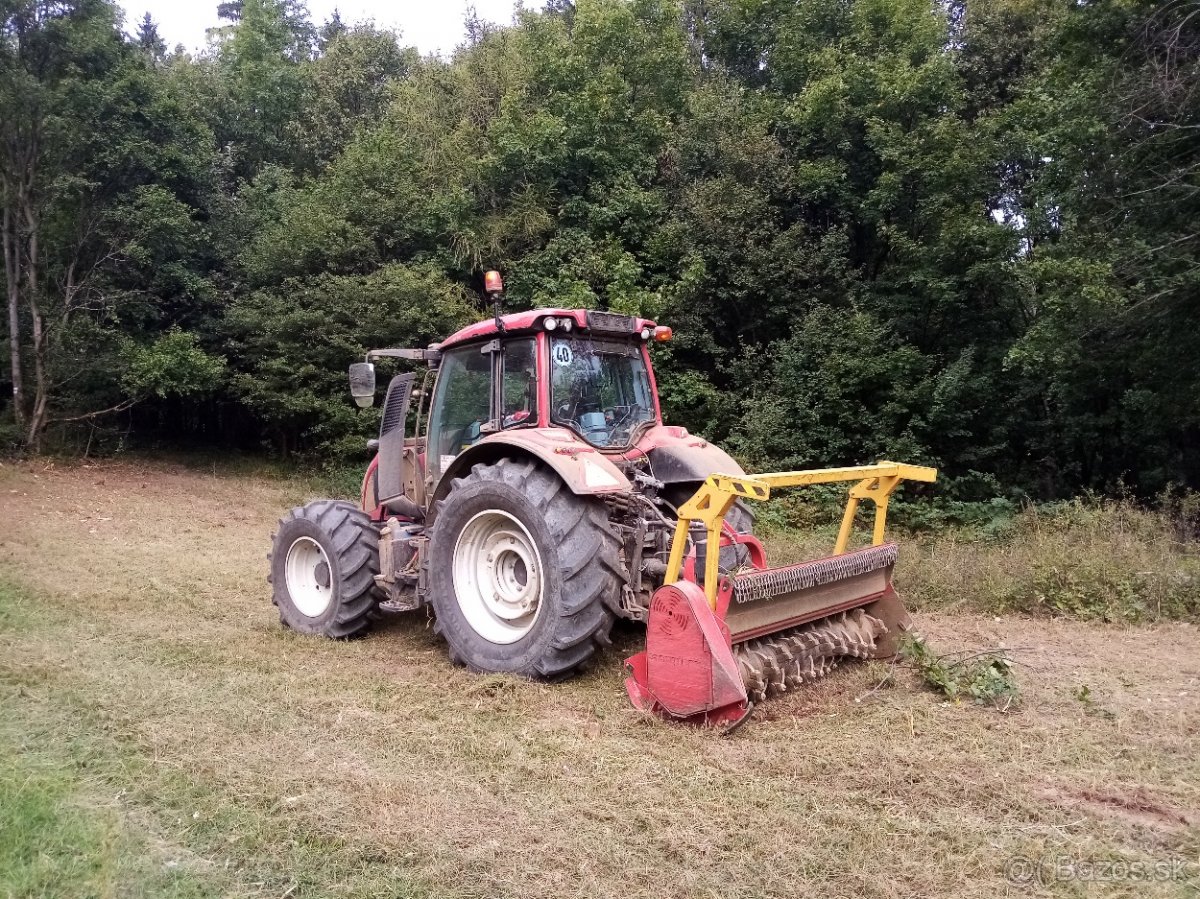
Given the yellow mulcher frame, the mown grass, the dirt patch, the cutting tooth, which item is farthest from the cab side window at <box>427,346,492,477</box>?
the mown grass

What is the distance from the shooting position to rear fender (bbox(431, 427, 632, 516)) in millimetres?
4285

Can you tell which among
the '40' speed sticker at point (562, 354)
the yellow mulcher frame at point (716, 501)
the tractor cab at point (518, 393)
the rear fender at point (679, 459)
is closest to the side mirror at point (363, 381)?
the tractor cab at point (518, 393)

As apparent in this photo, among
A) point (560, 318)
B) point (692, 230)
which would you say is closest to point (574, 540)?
point (560, 318)

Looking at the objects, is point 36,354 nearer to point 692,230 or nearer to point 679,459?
point 692,230

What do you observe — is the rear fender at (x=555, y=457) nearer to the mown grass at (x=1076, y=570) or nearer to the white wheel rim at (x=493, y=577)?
the white wheel rim at (x=493, y=577)

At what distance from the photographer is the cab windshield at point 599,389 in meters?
5.00

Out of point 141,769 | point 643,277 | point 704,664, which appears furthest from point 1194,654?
point 643,277

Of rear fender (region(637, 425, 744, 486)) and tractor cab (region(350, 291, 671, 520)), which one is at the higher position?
tractor cab (region(350, 291, 671, 520))

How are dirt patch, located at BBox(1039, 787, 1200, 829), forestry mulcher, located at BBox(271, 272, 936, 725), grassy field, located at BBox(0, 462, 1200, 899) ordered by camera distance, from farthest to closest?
forestry mulcher, located at BBox(271, 272, 936, 725) → dirt patch, located at BBox(1039, 787, 1200, 829) → grassy field, located at BBox(0, 462, 1200, 899)

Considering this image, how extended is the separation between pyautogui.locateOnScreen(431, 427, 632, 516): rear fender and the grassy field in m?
1.05

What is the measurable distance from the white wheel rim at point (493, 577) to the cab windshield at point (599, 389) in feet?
2.50

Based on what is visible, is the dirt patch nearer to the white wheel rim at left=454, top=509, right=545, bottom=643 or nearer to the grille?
the white wheel rim at left=454, top=509, right=545, bottom=643

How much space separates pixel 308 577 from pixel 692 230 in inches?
439

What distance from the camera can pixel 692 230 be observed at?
594 inches
